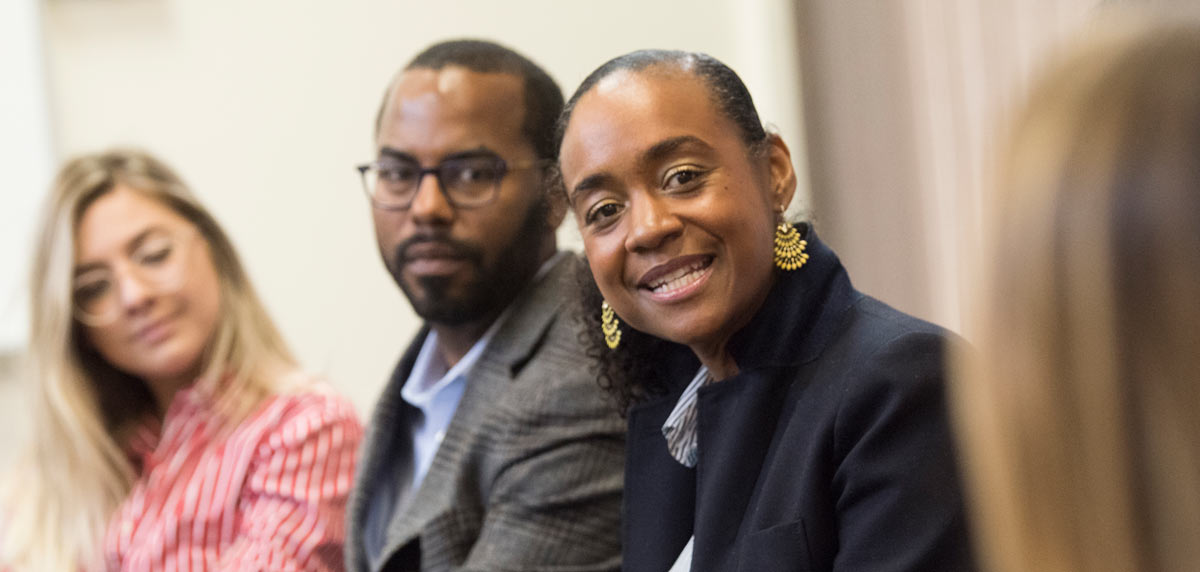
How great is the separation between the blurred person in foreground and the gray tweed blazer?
0.61ft

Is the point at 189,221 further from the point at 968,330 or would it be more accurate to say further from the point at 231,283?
the point at 968,330

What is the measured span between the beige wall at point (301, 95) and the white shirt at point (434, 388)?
809mm

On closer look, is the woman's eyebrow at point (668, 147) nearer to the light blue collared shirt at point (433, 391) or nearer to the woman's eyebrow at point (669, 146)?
the woman's eyebrow at point (669, 146)

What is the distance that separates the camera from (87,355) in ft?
7.25

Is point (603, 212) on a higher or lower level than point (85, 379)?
higher

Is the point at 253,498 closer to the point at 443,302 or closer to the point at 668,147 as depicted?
the point at 443,302

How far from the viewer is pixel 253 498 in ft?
6.20

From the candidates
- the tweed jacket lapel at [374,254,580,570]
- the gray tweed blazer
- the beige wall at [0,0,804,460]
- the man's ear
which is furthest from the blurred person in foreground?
the beige wall at [0,0,804,460]

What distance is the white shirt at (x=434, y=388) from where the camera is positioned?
1.77 metres

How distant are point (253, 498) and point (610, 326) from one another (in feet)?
2.60

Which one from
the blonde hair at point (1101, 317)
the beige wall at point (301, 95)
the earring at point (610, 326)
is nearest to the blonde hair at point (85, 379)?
the beige wall at point (301, 95)

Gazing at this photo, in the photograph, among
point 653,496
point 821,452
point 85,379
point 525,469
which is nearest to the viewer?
point 821,452

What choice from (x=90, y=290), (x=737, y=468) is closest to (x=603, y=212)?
(x=737, y=468)

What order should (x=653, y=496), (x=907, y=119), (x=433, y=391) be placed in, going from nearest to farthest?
(x=653, y=496)
(x=433, y=391)
(x=907, y=119)
